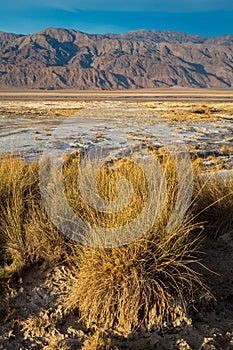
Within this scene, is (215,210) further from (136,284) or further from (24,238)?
(24,238)

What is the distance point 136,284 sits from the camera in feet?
11.3

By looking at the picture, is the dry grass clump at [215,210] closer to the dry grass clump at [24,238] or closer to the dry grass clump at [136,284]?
the dry grass clump at [136,284]

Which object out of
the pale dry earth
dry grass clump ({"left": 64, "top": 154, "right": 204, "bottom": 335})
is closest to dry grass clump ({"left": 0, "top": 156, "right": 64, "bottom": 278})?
the pale dry earth

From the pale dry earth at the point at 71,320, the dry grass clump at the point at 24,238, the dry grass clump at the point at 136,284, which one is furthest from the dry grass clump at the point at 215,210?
the dry grass clump at the point at 24,238

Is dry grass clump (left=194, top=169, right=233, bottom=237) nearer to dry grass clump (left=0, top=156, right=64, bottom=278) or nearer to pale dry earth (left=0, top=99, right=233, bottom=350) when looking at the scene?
pale dry earth (left=0, top=99, right=233, bottom=350)

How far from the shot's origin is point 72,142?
16.9 metres

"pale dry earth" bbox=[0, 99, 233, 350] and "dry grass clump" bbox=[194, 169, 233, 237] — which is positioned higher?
"dry grass clump" bbox=[194, 169, 233, 237]

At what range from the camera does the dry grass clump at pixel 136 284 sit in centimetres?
340

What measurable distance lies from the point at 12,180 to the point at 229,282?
293cm

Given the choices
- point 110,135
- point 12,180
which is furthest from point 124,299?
point 110,135

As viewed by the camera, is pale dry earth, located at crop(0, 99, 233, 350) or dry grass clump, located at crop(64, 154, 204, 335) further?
dry grass clump, located at crop(64, 154, 204, 335)

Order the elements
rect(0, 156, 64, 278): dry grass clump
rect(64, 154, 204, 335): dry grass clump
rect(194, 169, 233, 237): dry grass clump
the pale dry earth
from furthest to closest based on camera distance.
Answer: rect(194, 169, 233, 237): dry grass clump < rect(0, 156, 64, 278): dry grass clump < rect(64, 154, 204, 335): dry grass clump < the pale dry earth

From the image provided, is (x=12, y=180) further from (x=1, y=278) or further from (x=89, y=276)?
(x=89, y=276)

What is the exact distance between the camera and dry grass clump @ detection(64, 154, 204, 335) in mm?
3404
